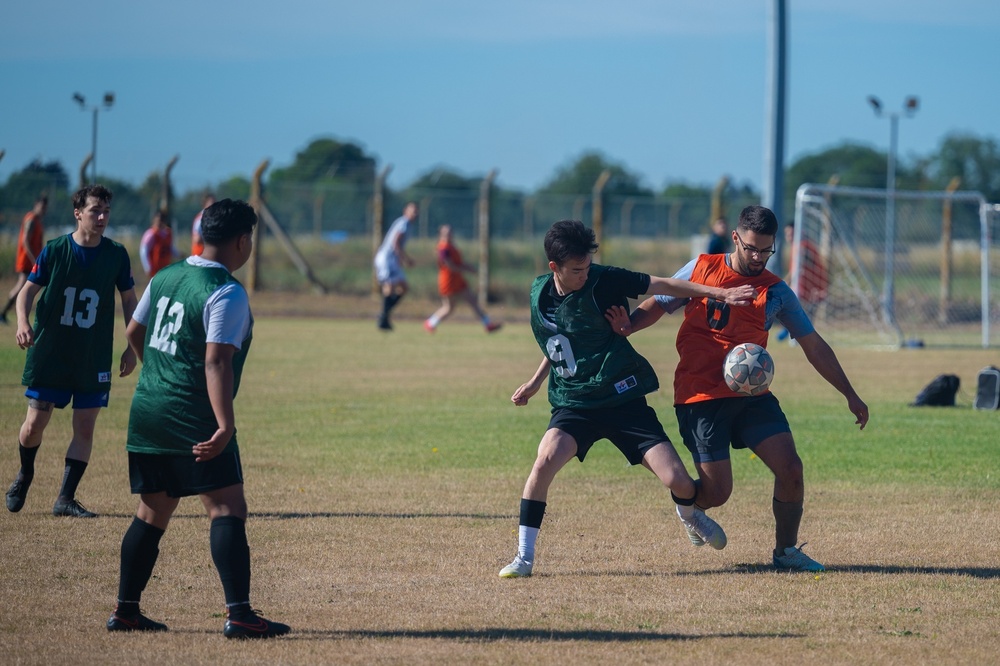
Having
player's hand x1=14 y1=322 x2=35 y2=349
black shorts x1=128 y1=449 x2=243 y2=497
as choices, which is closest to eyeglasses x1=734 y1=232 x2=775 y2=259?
black shorts x1=128 y1=449 x2=243 y2=497

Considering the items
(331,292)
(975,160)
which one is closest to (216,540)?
(331,292)

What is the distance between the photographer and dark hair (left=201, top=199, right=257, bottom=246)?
476 centimetres

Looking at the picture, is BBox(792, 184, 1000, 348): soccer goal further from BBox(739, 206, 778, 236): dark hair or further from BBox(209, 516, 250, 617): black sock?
BBox(209, 516, 250, 617): black sock

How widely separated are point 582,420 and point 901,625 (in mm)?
1759

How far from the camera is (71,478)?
23.6 ft

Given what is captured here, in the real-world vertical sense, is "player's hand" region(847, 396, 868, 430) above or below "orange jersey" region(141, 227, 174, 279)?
below

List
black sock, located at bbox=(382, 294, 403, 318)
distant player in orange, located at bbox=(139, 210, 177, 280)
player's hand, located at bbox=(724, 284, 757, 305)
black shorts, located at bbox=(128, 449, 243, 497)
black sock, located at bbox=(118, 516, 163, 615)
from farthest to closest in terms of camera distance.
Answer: black sock, located at bbox=(382, 294, 403, 318)
distant player in orange, located at bbox=(139, 210, 177, 280)
player's hand, located at bbox=(724, 284, 757, 305)
black sock, located at bbox=(118, 516, 163, 615)
black shorts, located at bbox=(128, 449, 243, 497)

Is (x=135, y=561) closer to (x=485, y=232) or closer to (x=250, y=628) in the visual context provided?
(x=250, y=628)

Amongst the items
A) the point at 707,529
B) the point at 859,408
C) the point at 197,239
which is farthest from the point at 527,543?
the point at 197,239

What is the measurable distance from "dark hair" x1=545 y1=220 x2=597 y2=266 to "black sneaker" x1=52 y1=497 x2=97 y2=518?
3.39 m

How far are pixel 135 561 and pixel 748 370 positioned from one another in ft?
9.79

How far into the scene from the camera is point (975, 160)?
7656cm

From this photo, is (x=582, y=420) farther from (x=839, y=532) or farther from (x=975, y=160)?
(x=975, y=160)

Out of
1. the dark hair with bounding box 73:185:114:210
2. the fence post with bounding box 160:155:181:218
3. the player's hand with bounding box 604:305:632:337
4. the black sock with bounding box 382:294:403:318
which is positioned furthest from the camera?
the fence post with bounding box 160:155:181:218
